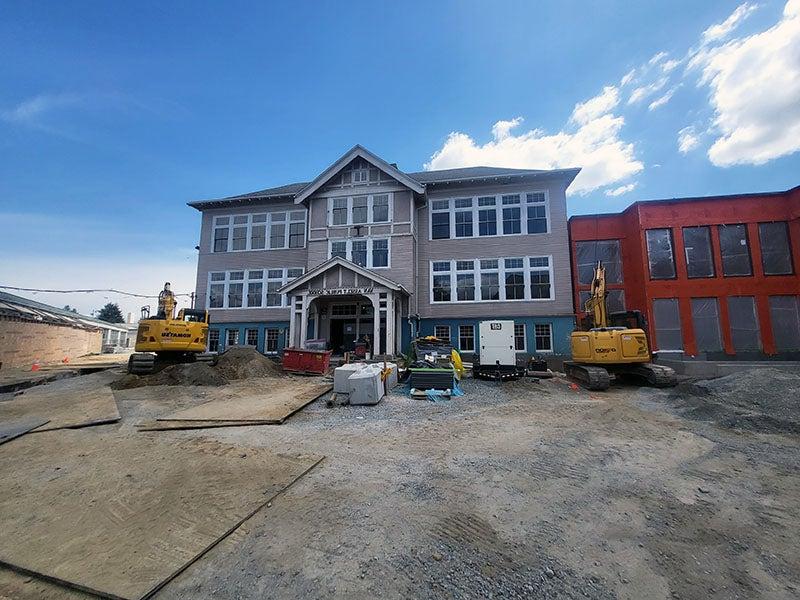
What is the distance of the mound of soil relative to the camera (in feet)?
48.1

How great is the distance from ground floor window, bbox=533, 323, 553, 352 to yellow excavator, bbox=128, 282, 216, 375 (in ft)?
53.7

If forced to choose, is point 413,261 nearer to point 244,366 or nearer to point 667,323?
point 244,366

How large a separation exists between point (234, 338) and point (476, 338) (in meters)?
15.1

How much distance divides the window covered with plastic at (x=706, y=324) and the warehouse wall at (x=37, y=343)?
1505 inches

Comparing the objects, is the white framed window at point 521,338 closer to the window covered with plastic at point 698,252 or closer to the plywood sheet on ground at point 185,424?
the window covered with plastic at point 698,252

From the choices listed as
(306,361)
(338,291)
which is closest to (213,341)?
(338,291)

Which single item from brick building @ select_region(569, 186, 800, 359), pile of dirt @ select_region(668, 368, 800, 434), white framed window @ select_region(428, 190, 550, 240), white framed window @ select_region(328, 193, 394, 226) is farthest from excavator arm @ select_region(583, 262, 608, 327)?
white framed window @ select_region(328, 193, 394, 226)

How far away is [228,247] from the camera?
950 inches

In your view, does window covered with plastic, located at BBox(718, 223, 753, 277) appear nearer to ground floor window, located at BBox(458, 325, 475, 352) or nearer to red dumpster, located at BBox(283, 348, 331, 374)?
ground floor window, located at BBox(458, 325, 475, 352)

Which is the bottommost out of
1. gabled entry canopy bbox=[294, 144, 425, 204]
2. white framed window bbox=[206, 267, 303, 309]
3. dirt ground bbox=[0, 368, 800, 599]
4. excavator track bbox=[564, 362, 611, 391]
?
dirt ground bbox=[0, 368, 800, 599]

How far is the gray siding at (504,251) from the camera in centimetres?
1994

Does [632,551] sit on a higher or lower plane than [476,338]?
lower

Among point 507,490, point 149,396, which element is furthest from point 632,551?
point 149,396

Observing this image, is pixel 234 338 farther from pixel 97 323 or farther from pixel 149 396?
pixel 97 323
